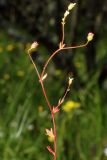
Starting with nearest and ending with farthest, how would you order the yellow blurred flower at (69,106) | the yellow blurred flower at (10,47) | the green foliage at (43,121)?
the green foliage at (43,121) → the yellow blurred flower at (69,106) → the yellow blurred flower at (10,47)

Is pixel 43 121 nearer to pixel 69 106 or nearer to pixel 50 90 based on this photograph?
pixel 69 106

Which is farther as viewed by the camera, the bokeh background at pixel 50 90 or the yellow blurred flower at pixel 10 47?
the yellow blurred flower at pixel 10 47

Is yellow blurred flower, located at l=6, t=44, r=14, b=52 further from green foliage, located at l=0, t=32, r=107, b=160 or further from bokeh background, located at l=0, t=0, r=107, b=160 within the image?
green foliage, located at l=0, t=32, r=107, b=160

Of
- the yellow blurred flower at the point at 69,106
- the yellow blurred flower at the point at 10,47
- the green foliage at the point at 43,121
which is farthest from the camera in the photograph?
the yellow blurred flower at the point at 10,47

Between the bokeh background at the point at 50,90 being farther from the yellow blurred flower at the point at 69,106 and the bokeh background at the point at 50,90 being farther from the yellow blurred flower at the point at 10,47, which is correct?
the yellow blurred flower at the point at 10,47

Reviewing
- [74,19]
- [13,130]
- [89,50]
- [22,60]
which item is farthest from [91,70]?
[13,130]

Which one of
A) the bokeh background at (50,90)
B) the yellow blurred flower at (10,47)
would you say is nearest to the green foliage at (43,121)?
the bokeh background at (50,90)

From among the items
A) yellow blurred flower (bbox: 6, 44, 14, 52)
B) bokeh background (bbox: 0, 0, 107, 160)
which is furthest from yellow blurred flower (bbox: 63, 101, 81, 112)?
yellow blurred flower (bbox: 6, 44, 14, 52)

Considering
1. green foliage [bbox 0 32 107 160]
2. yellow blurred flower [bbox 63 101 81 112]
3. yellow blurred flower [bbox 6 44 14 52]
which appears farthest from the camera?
yellow blurred flower [bbox 6 44 14 52]
